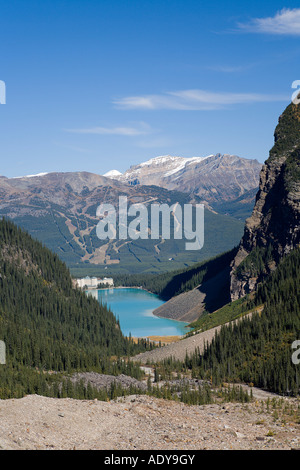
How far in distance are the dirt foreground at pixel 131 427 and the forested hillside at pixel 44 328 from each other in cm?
1879

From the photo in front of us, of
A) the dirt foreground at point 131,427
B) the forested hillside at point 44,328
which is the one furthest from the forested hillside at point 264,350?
the dirt foreground at point 131,427

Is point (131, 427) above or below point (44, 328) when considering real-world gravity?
above

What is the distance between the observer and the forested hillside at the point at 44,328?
10171 cm

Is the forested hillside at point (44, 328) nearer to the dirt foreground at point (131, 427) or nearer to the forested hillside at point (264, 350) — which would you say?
the dirt foreground at point (131, 427)

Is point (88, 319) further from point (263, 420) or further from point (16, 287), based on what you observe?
point (263, 420)

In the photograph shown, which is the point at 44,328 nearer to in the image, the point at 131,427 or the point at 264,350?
the point at 264,350

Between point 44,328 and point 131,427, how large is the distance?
105719 millimetres

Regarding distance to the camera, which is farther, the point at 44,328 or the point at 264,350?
the point at 44,328

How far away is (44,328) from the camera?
15025 cm

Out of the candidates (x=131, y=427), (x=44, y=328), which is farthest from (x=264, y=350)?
(x=44, y=328)

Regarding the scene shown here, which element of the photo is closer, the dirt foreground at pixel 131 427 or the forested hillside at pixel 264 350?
the dirt foreground at pixel 131 427

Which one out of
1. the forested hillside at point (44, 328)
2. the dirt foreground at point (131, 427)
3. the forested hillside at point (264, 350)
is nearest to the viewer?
the dirt foreground at point (131, 427)

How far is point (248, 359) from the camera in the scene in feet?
349
